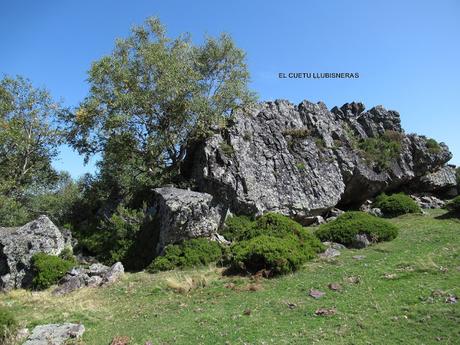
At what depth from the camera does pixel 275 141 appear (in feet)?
92.8

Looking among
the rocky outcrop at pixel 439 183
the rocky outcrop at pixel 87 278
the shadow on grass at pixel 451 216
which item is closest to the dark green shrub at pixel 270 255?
the rocky outcrop at pixel 87 278

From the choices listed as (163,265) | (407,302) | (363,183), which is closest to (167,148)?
(163,265)

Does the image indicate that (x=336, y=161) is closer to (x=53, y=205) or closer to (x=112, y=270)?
(x=112, y=270)

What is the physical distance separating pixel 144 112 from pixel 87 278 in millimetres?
12414

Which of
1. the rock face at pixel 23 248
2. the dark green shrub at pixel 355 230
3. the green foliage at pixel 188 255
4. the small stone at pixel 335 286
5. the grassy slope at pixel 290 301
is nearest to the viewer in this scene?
the grassy slope at pixel 290 301

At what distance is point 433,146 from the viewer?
35250 millimetres

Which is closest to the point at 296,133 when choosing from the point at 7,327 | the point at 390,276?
the point at 390,276

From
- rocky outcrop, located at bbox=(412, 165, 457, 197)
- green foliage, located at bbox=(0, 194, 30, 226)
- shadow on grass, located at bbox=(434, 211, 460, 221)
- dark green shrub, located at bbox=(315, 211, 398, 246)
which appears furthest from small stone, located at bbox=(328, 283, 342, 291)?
rocky outcrop, located at bbox=(412, 165, 457, 197)

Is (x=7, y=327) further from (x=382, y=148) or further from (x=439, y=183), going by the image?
(x=439, y=183)

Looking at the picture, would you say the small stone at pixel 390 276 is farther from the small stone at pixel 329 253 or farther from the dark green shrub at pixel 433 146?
the dark green shrub at pixel 433 146

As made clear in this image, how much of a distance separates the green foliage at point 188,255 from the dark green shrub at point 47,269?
4.01 meters

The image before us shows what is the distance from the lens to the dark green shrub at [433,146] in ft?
114

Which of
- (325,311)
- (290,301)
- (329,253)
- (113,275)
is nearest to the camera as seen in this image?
(325,311)

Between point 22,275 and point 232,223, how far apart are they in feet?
36.4
